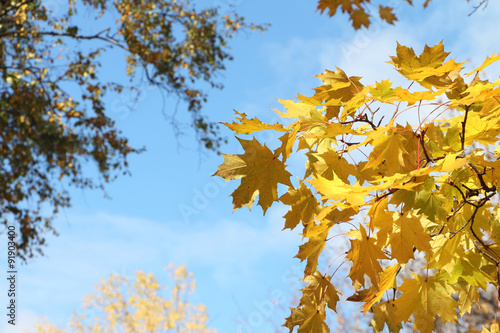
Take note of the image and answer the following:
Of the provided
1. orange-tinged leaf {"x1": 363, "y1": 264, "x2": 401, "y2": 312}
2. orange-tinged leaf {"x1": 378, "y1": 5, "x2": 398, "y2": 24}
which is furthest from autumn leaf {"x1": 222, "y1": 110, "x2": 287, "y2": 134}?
orange-tinged leaf {"x1": 378, "y1": 5, "x2": 398, "y2": 24}

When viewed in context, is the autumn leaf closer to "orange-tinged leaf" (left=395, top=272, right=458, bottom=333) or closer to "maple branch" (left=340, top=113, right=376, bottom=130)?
"maple branch" (left=340, top=113, right=376, bottom=130)

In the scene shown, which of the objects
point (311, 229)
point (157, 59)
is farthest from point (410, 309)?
point (157, 59)

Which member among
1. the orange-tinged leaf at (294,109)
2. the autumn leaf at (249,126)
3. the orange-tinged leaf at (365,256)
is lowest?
the orange-tinged leaf at (365,256)

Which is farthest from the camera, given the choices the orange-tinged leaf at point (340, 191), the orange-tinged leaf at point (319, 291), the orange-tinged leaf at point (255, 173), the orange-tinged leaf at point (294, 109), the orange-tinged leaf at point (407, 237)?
the orange-tinged leaf at point (319, 291)


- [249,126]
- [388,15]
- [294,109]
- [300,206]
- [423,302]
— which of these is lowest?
[423,302]

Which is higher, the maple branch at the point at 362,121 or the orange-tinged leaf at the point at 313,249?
the maple branch at the point at 362,121

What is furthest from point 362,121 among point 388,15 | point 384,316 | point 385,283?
point 388,15

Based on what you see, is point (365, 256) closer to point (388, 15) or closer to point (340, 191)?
point (340, 191)

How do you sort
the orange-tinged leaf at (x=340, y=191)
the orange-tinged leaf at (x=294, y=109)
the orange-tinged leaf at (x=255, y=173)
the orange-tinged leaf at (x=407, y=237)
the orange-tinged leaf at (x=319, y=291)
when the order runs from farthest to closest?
the orange-tinged leaf at (x=319, y=291) < the orange-tinged leaf at (x=294, y=109) < the orange-tinged leaf at (x=255, y=173) < the orange-tinged leaf at (x=407, y=237) < the orange-tinged leaf at (x=340, y=191)

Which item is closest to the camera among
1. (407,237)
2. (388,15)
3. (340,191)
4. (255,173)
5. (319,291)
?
(340,191)

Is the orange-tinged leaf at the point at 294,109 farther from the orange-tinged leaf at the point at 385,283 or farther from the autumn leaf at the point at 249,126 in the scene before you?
the orange-tinged leaf at the point at 385,283

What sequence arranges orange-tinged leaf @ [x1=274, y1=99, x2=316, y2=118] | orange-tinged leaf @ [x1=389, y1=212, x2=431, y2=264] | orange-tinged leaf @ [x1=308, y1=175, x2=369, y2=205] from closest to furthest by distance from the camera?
orange-tinged leaf @ [x1=308, y1=175, x2=369, y2=205] < orange-tinged leaf @ [x1=389, y1=212, x2=431, y2=264] < orange-tinged leaf @ [x1=274, y1=99, x2=316, y2=118]

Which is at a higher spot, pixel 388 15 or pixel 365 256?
pixel 388 15

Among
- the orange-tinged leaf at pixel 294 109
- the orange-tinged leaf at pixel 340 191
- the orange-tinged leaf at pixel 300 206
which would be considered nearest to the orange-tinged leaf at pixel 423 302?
the orange-tinged leaf at pixel 300 206
